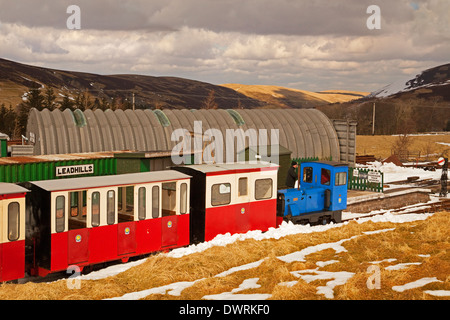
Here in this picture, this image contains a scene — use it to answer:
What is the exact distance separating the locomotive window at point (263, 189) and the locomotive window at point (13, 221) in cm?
843

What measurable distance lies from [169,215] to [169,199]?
1.72 ft

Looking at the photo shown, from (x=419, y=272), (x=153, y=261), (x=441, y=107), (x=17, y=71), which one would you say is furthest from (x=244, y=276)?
(x=17, y=71)

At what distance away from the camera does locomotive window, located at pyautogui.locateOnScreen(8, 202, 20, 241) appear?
42.3 feet

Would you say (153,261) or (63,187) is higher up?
(63,187)

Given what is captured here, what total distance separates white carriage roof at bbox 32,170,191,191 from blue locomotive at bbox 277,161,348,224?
5670 mm

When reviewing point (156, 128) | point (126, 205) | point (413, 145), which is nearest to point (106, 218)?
point (126, 205)

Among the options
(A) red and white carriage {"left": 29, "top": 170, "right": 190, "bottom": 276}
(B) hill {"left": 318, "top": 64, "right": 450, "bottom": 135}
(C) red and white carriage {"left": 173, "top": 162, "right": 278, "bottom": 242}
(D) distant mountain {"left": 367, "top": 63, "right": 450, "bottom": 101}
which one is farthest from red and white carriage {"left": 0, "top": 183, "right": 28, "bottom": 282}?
(D) distant mountain {"left": 367, "top": 63, "right": 450, "bottom": 101}

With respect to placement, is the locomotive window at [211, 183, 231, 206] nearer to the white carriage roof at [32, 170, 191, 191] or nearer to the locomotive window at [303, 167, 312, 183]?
the white carriage roof at [32, 170, 191, 191]

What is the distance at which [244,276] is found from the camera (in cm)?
1270

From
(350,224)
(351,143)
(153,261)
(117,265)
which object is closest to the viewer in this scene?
(153,261)

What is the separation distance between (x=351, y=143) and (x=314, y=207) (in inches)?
594

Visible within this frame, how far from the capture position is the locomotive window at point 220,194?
1733cm

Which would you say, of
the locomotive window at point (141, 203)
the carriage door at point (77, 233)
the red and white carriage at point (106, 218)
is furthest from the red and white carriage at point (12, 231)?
the locomotive window at point (141, 203)
